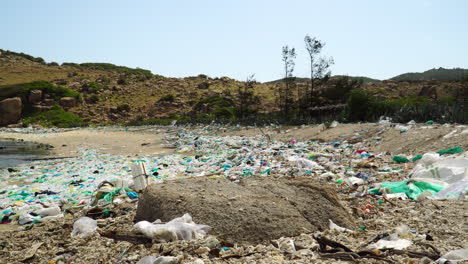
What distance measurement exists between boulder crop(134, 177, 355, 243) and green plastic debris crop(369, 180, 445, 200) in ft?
3.58

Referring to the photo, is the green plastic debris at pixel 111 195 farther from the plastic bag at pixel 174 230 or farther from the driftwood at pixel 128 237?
the plastic bag at pixel 174 230

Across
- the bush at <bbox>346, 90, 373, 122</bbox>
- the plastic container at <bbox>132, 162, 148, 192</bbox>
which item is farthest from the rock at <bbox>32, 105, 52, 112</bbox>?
the plastic container at <bbox>132, 162, 148, 192</bbox>

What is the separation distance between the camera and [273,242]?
1983 mm

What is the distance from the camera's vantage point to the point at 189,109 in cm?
2583

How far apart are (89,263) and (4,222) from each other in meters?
2.08

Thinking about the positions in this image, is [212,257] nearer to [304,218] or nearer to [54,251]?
[304,218]

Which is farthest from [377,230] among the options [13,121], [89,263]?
[13,121]

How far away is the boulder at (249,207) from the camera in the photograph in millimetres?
2100

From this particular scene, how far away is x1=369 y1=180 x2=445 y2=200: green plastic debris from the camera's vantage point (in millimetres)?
3125

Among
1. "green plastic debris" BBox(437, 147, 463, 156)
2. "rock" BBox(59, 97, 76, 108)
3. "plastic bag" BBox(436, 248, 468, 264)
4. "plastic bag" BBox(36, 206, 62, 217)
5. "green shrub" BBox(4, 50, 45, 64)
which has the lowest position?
"plastic bag" BBox(36, 206, 62, 217)

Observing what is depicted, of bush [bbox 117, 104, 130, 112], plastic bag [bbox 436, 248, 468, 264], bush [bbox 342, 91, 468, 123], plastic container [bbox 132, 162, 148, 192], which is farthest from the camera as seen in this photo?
bush [bbox 117, 104, 130, 112]

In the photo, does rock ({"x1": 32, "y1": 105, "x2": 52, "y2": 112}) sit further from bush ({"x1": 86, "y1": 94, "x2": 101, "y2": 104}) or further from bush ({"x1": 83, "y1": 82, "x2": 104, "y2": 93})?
bush ({"x1": 83, "y1": 82, "x2": 104, "y2": 93})

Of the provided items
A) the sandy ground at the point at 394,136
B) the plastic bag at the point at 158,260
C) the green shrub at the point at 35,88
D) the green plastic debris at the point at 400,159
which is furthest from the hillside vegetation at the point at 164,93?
the plastic bag at the point at 158,260

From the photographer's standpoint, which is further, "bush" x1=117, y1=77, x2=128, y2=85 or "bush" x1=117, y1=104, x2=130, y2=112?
"bush" x1=117, y1=77, x2=128, y2=85
